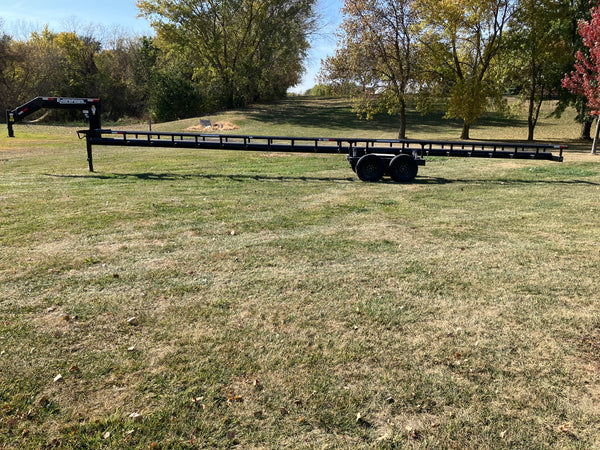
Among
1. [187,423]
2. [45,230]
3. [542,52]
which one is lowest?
[187,423]

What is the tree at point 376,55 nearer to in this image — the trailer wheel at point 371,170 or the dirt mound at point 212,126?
the dirt mound at point 212,126

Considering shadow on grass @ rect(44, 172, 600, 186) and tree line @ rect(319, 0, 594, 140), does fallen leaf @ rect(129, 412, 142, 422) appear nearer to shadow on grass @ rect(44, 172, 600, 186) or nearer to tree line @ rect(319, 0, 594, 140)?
shadow on grass @ rect(44, 172, 600, 186)

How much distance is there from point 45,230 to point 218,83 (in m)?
45.6

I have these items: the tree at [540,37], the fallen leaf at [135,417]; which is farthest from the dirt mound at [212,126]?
the fallen leaf at [135,417]

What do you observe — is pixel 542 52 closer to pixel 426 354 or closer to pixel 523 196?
pixel 523 196

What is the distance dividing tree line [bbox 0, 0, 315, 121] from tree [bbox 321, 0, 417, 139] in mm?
20750

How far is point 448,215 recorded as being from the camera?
912 centimetres

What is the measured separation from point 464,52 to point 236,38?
2772cm

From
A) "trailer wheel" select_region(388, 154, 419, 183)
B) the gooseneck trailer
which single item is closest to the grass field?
"trailer wheel" select_region(388, 154, 419, 183)

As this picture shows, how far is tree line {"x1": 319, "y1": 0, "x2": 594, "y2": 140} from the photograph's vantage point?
29000mm

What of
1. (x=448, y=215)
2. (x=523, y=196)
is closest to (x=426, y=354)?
(x=448, y=215)

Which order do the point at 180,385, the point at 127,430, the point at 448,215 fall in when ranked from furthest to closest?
the point at 448,215, the point at 180,385, the point at 127,430

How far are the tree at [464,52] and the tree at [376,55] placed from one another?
123cm

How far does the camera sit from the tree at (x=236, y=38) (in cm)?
4672
